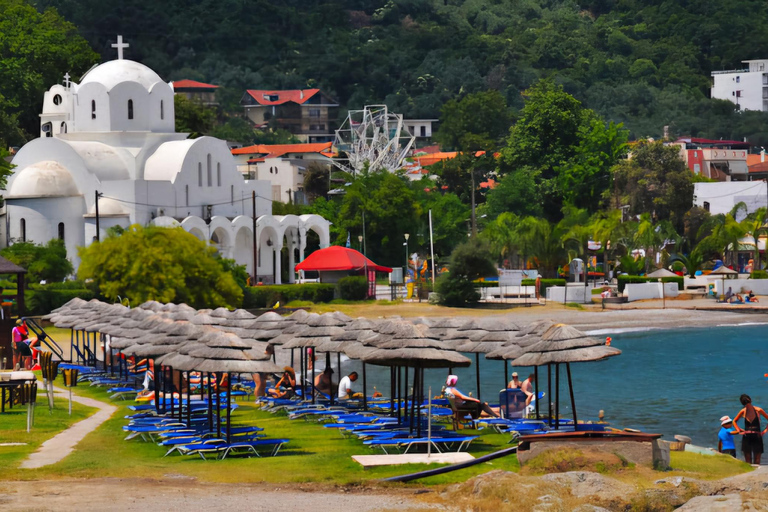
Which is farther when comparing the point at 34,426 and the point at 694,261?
the point at 694,261

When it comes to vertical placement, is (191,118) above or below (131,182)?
above

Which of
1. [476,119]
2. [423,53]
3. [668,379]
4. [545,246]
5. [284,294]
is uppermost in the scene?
[423,53]

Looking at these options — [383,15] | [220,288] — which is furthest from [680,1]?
[220,288]

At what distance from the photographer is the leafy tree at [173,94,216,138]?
268ft

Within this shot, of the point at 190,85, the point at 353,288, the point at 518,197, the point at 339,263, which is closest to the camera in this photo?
the point at 353,288

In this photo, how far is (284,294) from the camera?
57094mm

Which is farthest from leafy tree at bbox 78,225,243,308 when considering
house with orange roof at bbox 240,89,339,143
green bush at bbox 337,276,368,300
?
house with orange roof at bbox 240,89,339,143

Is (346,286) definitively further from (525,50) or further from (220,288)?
(525,50)

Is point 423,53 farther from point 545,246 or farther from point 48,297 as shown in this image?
point 48,297

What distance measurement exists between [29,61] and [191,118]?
1487cm

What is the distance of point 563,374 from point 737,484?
27.8 meters

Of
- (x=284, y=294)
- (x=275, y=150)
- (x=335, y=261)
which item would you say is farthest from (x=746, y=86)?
(x=284, y=294)

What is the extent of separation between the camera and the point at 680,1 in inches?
7776

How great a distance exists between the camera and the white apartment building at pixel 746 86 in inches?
6462
